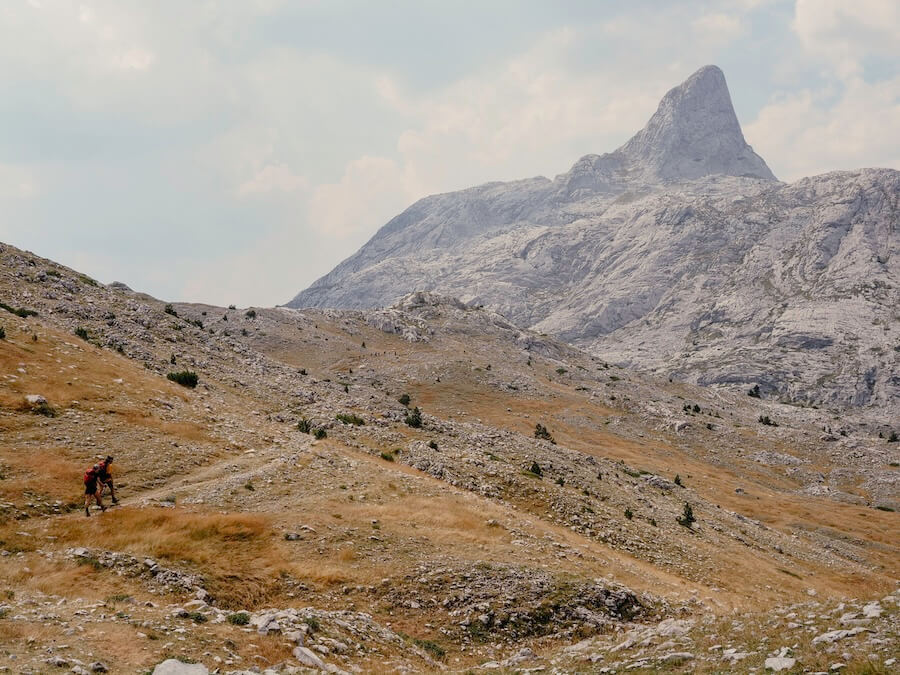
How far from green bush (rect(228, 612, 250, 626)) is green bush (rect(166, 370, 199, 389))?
100ft

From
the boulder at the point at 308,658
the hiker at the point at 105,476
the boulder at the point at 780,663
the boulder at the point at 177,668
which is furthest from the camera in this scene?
the hiker at the point at 105,476

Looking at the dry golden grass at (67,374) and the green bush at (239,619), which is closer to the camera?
the green bush at (239,619)

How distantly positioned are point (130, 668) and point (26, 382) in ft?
88.2

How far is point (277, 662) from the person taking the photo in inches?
603

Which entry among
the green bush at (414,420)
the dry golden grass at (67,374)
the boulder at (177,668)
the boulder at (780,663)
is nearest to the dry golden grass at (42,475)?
the dry golden grass at (67,374)

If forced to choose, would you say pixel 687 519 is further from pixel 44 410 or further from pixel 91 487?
pixel 44 410

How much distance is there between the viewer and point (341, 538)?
976 inches

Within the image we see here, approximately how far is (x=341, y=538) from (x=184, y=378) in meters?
26.3

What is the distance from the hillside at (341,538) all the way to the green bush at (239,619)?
0.07m

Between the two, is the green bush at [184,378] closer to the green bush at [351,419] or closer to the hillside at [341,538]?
the hillside at [341,538]

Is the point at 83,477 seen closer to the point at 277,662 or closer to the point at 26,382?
the point at 26,382

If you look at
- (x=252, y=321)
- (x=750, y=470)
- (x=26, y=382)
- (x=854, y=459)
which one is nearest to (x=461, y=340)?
(x=252, y=321)

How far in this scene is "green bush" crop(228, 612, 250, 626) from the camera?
16.9 meters

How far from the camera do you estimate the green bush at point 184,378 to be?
44.2 m
